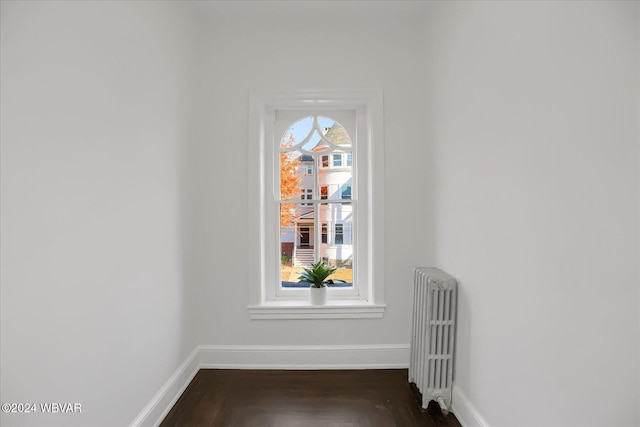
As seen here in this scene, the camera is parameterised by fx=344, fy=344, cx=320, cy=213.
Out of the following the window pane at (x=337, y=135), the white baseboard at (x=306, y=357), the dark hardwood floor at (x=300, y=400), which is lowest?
the dark hardwood floor at (x=300, y=400)

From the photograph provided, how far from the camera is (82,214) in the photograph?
52.0 inches

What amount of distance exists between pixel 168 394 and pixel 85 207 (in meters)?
1.27

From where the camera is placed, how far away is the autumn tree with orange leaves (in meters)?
2.76

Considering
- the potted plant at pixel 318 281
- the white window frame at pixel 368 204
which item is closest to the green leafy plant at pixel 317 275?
the potted plant at pixel 318 281

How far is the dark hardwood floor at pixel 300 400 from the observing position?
1.92 meters

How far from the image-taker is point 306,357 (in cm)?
253

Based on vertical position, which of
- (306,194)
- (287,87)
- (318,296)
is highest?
(287,87)

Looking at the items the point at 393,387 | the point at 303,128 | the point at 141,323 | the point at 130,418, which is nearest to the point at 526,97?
the point at 303,128

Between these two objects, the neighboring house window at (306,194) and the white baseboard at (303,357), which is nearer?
the white baseboard at (303,357)

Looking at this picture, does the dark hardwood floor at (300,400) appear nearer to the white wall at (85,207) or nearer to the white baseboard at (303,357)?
the white baseboard at (303,357)

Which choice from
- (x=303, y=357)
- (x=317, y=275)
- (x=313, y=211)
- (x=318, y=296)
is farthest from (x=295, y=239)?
(x=303, y=357)

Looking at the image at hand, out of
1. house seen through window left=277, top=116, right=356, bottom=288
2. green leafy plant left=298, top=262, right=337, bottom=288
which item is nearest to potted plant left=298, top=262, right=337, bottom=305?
green leafy plant left=298, top=262, right=337, bottom=288

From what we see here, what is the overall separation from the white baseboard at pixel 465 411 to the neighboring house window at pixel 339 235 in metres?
1.26

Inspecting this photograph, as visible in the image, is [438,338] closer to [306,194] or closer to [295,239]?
[295,239]
